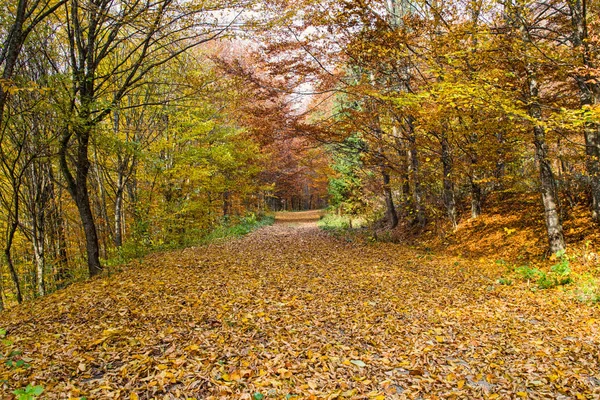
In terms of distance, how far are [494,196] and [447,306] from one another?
8.01m

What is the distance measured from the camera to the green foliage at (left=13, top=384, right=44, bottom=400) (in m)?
2.56

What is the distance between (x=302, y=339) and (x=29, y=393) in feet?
8.51

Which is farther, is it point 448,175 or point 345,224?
point 345,224

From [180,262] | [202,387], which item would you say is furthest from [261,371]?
[180,262]

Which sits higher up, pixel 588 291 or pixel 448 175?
pixel 448 175

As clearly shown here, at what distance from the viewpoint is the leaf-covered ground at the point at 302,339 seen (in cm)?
317

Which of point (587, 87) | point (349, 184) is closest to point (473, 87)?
point (587, 87)

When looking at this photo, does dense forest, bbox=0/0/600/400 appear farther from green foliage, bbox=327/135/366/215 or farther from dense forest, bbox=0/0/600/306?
green foliage, bbox=327/135/366/215

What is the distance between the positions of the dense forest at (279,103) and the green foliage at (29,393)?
356 cm

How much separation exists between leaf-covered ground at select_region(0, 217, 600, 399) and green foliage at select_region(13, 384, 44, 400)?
0.22 meters

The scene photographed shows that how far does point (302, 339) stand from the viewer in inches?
162

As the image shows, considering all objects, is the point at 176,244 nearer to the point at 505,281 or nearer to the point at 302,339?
the point at 302,339

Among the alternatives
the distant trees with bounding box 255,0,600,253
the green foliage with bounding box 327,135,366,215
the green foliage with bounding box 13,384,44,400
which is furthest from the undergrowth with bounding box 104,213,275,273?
the distant trees with bounding box 255,0,600,253

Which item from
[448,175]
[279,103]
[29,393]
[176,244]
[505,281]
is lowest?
[505,281]
